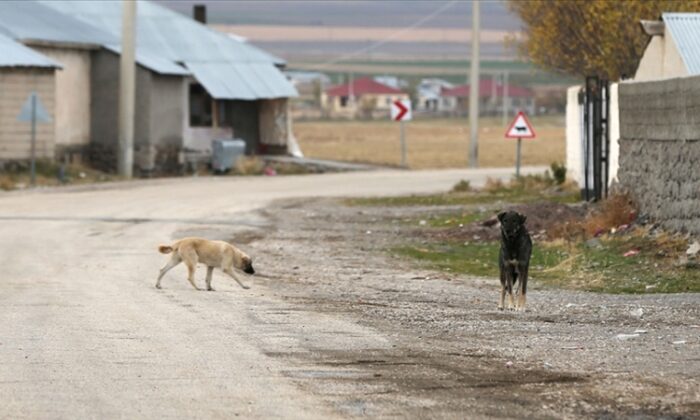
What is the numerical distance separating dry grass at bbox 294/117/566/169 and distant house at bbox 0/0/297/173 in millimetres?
5815

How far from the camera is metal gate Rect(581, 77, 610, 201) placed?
27.0 metres

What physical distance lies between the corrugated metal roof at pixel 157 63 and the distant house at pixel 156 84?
0.17 ft

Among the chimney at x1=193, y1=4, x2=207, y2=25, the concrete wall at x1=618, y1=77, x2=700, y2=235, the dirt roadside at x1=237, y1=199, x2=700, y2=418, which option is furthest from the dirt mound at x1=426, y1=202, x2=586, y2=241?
the chimney at x1=193, y1=4, x2=207, y2=25

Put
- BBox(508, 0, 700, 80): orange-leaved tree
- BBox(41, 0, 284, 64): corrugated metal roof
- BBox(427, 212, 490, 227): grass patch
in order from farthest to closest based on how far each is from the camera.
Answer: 1. BBox(41, 0, 284, 64): corrugated metal roof
2. BBox(508, 0, 700, 80): orange-leaved tree
3. BBox(427, 212, 490, 227): grass patch

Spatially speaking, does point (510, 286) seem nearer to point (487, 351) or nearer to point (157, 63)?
point (487, 351)

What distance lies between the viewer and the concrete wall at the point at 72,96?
44.4 metres

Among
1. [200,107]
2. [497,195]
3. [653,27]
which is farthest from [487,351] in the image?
[200,107]

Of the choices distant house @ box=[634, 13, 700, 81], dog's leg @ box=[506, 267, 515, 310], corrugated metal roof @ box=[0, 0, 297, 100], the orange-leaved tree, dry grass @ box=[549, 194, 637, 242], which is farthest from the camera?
corrugated metal roof @ box=[0, 0, 297, 100]

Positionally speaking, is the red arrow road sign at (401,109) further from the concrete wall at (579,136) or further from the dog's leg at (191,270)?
the dog's leg at (191,270)

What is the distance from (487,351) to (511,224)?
3.23 metres

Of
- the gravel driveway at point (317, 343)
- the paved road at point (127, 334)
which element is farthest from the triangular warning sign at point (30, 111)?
the gravel driveway at point (317, 343)

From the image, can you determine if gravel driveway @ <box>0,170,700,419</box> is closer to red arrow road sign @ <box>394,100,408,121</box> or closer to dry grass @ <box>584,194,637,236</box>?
dry grass @ <box>584,194,637,236</box>

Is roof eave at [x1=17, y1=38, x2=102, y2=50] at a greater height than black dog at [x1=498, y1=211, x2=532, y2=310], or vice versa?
roof eave at [x1=17, y1=38, x2=102, y2=50]

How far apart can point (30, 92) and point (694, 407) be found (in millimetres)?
32819
